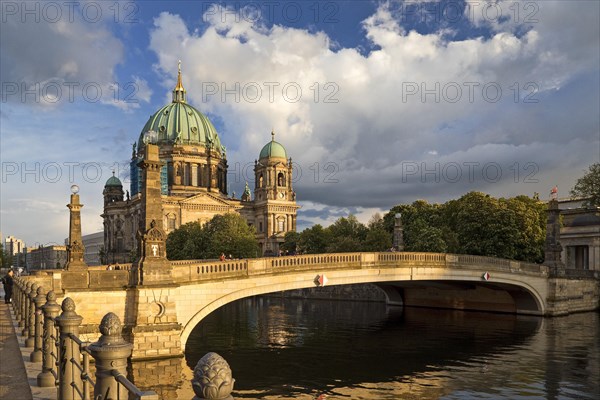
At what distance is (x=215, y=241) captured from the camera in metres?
71.7

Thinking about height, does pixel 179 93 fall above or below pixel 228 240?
above

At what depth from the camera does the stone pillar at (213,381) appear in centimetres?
417

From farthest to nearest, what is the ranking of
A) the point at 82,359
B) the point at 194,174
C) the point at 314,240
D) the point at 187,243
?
1. the point at 194,174
2. the point at 314,240
3. the point at 187,243
4. the point at 82,359

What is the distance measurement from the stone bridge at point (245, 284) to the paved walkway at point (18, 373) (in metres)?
8.70

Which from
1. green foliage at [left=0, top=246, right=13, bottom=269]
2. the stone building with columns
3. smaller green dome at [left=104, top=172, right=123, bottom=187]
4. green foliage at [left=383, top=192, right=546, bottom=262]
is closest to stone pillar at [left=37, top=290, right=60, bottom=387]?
green foliage at [left=383, top=192, right=546, bottom=262]

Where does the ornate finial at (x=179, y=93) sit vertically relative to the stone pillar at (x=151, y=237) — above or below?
above

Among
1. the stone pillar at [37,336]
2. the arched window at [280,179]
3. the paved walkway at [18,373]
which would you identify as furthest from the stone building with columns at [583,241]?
the stone pillar at [37,336]

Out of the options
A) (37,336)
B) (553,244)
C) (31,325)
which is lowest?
(31,325)

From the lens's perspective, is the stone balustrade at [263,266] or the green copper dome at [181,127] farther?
the green copper dome at [181,127]

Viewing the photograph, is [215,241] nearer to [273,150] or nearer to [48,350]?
[273,150]

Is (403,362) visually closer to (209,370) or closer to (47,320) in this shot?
(47,320)

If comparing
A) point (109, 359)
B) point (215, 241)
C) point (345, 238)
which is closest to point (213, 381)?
point (109, 359)

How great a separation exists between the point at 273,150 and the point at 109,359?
106847 mm

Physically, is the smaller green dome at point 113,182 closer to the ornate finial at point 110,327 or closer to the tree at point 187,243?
the tree at point 187,243
